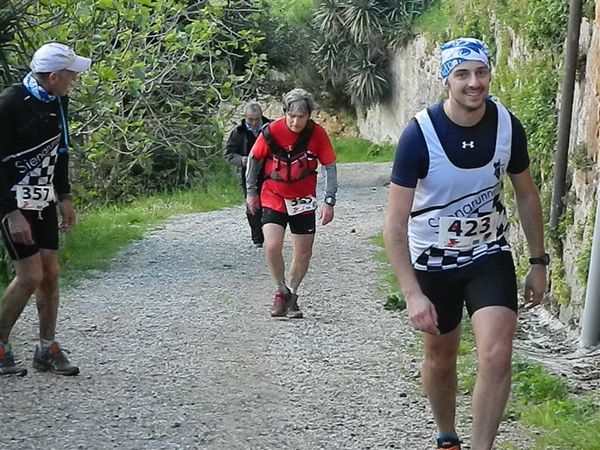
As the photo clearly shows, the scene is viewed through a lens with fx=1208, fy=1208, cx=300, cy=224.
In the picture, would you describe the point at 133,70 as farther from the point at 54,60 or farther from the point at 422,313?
the point at 422,313

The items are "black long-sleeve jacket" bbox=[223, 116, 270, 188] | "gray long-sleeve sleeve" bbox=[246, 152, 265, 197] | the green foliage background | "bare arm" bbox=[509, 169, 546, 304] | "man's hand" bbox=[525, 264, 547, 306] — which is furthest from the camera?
"black long-sleeve jacket" bbox=[223, 116, 270, 188]

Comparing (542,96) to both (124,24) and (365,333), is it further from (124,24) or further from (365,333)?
(124,24)

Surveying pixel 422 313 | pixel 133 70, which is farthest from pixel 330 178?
pixel 422 313

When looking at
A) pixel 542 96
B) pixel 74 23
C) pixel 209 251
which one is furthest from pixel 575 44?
pixel 209 251

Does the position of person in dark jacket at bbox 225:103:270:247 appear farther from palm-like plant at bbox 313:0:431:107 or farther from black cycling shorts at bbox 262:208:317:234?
palm-like plant at bbox 313:0:431:107

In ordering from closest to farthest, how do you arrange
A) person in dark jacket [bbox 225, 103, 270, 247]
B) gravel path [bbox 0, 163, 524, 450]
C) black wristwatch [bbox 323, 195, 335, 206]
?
gravel path [bbox 0, 163, 524, 450]
black wristwatch [bbox 323, 195, 335, 206]
person in dark jacket [bbox 225, 103, 270, 247]

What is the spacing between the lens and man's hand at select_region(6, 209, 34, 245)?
23.4 ft

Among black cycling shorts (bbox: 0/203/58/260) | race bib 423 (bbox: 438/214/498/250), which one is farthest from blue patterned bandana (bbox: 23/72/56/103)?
race bib 423 (bbox: 438/214/498/250)

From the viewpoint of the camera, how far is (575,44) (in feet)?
30.5

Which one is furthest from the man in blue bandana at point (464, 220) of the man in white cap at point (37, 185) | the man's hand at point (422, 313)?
the man in white cap at point (37, 185)

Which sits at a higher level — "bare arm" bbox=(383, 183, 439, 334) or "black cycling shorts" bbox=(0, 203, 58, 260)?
"bare arm" bbox=(383, 183, 439, 334)

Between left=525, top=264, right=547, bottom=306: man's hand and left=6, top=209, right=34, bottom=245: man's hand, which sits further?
left=6, top=209, right=34, bottom=245: man's hand

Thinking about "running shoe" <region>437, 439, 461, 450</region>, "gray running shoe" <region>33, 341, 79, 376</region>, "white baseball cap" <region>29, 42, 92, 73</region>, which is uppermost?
"white baseball cap" <region>29, 42, 92, 73</region>

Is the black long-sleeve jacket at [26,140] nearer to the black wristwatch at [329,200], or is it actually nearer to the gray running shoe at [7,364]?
the gray running shoe at [7,364]
